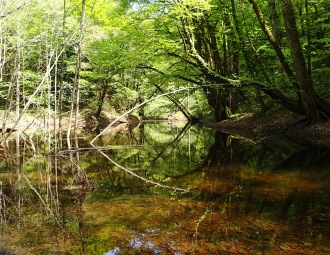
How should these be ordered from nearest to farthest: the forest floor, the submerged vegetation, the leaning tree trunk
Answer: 1. the submerged vegetation
2. the leaning tree trunk
3. the forest floor

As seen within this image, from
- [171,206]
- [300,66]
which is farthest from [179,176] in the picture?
[300,66]

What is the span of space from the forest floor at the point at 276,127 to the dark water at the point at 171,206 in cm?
299

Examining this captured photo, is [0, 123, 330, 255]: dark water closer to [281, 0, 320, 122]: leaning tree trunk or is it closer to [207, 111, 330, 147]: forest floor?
[207, 111, 330, 147]: forest floor

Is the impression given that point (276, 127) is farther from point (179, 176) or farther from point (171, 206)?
point (171, 206)

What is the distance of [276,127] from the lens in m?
16.4

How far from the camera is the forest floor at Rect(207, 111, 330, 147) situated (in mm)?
13101

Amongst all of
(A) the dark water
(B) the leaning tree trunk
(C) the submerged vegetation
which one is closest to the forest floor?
(C) the submerged vegetation

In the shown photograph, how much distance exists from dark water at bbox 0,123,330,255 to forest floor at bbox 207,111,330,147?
299cm

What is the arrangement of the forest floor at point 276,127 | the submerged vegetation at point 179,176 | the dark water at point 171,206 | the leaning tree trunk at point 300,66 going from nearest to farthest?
the dark water at point 171,206, the submerged vegetation at point 179,176, the leaning tree trunk at point 300,66, the forest floor at point 276,127

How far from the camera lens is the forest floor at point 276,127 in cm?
1310

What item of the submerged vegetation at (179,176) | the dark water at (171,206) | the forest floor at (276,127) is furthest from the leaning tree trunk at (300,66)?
the dark water at (171,206)

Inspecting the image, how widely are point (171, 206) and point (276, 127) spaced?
1223 centimetres

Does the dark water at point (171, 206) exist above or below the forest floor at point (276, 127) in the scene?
below

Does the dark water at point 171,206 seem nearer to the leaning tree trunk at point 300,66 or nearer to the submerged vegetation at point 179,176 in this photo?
the submerged vegetation at point 179,176
